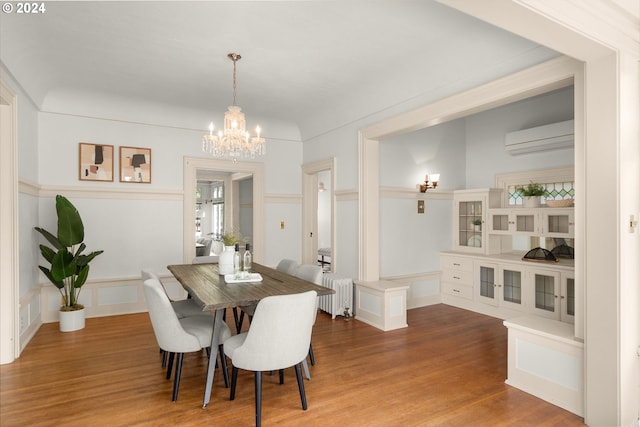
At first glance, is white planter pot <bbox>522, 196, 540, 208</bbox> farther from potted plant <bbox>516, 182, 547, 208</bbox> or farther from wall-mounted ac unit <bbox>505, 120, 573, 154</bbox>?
wall-mounted ac unit <bbox>505, 120, 573, 154</bbox>

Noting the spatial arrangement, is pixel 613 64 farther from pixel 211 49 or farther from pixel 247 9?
pixel 211 49

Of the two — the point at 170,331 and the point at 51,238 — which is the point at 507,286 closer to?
the point at 170,331

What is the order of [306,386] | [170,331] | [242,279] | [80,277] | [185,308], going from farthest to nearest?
[80,277] < [185,308] < [242,279] < [306,386] < [170,331]

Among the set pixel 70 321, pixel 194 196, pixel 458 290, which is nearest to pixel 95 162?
pixel 194 196

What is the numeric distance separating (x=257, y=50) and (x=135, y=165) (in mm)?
2771

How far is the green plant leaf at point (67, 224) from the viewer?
423 centimetres

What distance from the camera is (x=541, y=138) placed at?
4695 millimetres

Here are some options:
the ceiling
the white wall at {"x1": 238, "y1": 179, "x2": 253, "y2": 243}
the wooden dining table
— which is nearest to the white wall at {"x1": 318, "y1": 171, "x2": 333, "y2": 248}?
the white wall at {"x1": 238, "y1": 179, "x2": 253, "y2": 243}

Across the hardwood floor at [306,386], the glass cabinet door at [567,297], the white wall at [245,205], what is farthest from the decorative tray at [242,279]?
the white wall at [245,205]

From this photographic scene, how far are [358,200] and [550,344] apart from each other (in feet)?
8.94

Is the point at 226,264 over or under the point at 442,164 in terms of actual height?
under

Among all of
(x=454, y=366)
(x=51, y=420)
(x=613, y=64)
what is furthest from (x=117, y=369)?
(x=613, y=64)

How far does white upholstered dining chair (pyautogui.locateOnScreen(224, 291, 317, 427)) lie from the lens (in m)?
2.30

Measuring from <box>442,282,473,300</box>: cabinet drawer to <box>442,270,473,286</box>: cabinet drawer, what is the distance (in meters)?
0.05
